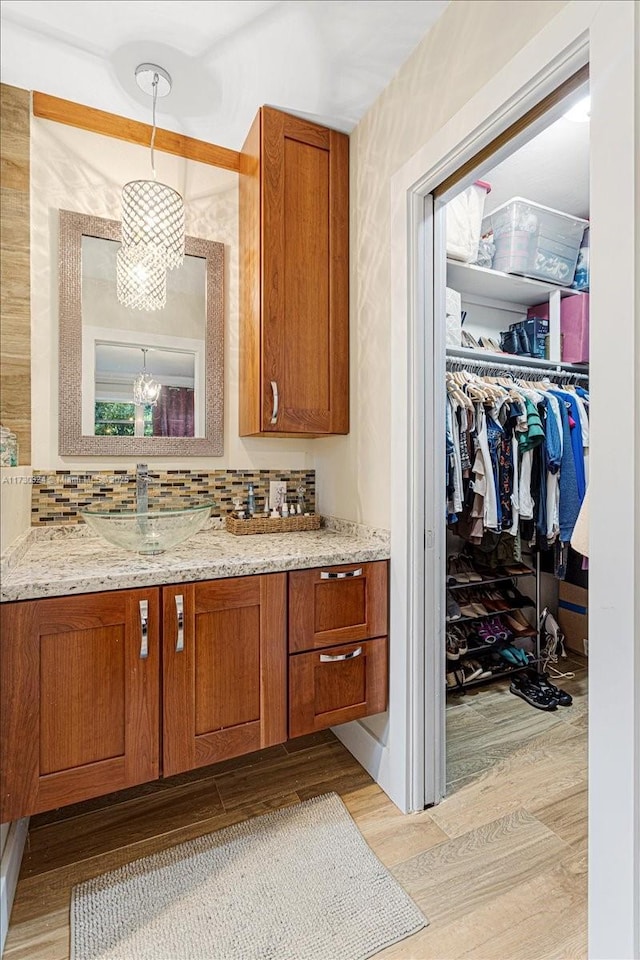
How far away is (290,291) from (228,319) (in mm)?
409

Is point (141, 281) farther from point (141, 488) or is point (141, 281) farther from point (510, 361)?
point (510, 361)

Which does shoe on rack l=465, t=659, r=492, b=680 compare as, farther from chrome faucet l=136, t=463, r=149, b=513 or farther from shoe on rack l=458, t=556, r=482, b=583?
chrome faucet l=136, t=463, r=149, b=513

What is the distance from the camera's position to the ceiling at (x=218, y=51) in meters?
1.40

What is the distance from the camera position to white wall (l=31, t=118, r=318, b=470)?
1805mm

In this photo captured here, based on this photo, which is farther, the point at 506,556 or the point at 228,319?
the point at 506,556

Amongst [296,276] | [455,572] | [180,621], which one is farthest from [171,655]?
[455,572]

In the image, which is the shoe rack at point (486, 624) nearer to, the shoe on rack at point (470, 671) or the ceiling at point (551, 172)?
the shoe on rack at point (470, 671)

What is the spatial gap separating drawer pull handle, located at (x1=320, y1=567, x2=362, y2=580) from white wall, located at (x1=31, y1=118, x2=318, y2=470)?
0.80m

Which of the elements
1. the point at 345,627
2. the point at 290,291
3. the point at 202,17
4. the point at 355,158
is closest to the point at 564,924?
the point at 345,627

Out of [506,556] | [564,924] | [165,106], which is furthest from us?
[506,556]

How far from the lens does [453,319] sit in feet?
7.39

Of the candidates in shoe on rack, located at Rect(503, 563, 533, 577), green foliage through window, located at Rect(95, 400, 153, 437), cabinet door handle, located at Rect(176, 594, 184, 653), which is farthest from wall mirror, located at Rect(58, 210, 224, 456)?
shoe on rack, located at Rect(503, 563, 533, 577)

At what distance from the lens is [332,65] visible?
1.59 m

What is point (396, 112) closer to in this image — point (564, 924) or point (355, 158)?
point (355, 158)
